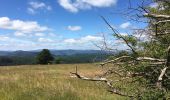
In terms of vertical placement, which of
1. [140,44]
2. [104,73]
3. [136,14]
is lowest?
Result: [104,73]

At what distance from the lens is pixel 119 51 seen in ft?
26.2

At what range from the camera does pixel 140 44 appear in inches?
308

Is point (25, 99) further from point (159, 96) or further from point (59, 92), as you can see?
point (159, 96)

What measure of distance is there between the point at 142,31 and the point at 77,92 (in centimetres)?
808

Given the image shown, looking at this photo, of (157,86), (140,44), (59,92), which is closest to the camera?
(157,86)

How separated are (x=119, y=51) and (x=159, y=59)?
118 centimetres

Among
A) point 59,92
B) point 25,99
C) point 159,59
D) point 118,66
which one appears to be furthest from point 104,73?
point 59,92

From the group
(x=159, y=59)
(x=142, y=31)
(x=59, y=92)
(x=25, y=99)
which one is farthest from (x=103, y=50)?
A: (x=59, y=92)

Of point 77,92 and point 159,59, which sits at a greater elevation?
point 159,59

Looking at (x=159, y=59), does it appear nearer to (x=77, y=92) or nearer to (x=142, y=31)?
(x=142, y=31)

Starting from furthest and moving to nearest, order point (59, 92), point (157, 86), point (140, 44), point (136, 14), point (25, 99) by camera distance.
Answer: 1. point (59, 92)
2. point (25, 99)
3. point (140, 44)
4. point (136, 14)
5. point (157, 86)

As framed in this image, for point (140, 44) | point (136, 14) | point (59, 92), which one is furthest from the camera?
point (59, 92)

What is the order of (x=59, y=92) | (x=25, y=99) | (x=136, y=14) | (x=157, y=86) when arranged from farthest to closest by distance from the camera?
(x=59, y=92), (x=25, y=99), (x=136, y=14), (x=157, y=86)

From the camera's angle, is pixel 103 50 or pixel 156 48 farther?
pixel 103 50
